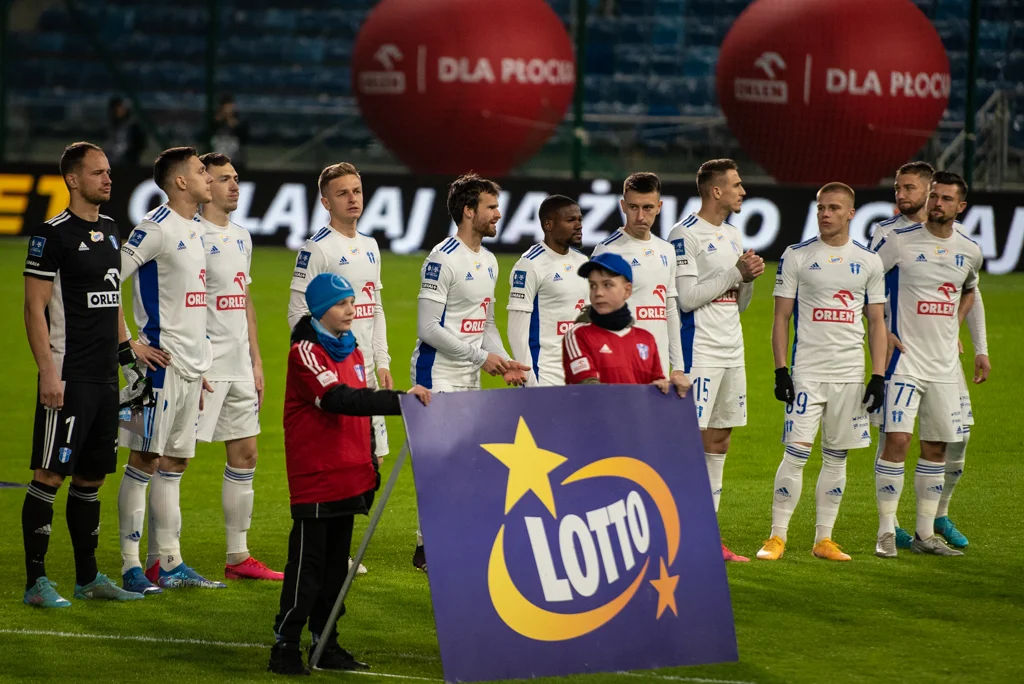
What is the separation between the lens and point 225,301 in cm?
836

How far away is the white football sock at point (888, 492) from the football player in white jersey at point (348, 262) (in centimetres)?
291

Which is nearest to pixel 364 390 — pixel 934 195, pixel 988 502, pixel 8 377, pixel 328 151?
pixel 934 195

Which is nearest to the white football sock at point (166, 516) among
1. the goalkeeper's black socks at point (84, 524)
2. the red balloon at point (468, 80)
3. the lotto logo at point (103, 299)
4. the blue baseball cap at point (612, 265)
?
the goalkeeper's black socks at point (84, 524)

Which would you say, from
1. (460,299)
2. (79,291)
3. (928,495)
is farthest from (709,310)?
(79,291)

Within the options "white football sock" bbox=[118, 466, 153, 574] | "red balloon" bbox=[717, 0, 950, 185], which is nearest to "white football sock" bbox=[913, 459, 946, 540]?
"white football sock" bbox=[118, 466, 153, 574]

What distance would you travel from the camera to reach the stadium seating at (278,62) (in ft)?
81.8

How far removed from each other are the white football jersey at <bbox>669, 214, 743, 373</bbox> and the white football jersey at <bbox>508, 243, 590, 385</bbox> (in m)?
0.80

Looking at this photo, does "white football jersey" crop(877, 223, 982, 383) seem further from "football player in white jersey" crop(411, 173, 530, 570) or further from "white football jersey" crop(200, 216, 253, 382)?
"white football jersey" crop(200, 216, 253, 382)

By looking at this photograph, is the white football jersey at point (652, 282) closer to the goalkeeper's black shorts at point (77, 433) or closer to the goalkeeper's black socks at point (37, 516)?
the goalkeeper's black shorts at point (77, 433)

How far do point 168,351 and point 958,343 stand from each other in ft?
15.3

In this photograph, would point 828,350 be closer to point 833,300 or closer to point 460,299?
point 833,300

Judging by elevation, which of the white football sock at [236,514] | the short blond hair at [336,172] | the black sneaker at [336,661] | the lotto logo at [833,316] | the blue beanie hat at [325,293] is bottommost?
the black sneaker at [336,661]

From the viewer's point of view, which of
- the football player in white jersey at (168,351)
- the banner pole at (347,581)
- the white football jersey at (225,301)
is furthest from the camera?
the white football jersey at (225,301)

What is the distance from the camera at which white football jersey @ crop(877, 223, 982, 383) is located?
9.05 m
